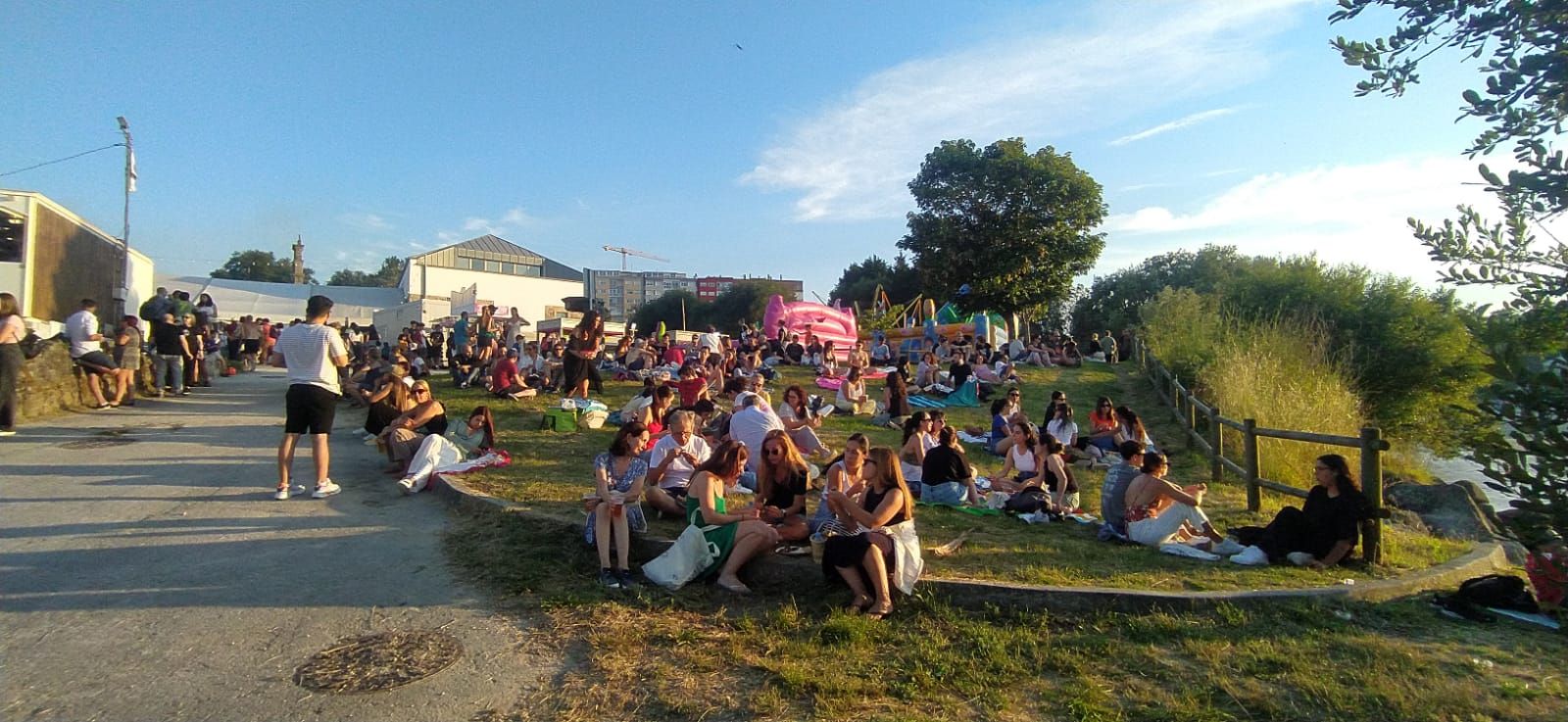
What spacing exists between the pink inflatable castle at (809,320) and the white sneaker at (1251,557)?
20.5 m

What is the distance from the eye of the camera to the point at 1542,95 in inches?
130

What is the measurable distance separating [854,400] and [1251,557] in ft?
31.8

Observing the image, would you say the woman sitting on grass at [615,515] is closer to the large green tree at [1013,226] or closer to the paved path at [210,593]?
the paved path at [210,593]

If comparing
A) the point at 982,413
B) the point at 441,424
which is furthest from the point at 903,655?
the point at 982,413

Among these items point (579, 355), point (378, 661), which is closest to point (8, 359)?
point (579, 355)

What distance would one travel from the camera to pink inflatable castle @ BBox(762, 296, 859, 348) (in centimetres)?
2752

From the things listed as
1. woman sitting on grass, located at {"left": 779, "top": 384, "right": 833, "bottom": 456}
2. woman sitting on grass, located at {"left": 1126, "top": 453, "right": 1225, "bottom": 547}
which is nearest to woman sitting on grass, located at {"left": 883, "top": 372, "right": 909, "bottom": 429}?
woman sitting on grass, located at {"left": 779, "top": 384, "right": 833, "bottom": 456}

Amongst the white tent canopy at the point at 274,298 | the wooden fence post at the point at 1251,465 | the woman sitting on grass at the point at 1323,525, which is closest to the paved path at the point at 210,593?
the woman sitting on grass at the point at 1323,525

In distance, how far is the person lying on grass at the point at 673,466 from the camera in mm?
7098

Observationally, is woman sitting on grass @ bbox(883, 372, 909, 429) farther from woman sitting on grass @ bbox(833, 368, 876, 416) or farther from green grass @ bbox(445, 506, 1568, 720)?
green grass @ bbox(445, 506, 1568, 720)

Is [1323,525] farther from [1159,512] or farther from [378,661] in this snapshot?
[378,661]

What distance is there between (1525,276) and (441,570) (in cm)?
648

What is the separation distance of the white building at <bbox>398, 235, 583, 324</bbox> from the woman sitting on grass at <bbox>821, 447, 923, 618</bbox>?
149ft

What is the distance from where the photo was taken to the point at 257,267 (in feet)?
310
